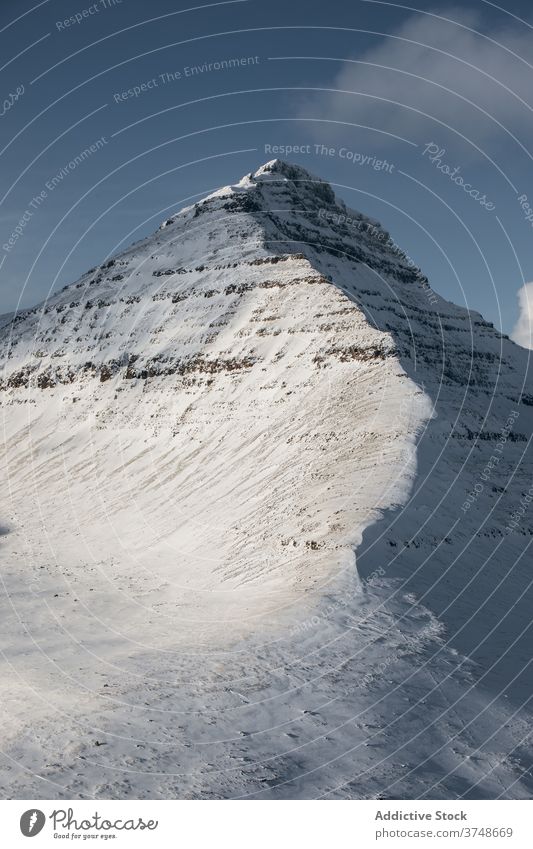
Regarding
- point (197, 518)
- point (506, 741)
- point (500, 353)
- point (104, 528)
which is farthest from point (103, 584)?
point (500, 353)

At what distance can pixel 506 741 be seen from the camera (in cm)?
2259

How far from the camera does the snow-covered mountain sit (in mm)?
20750

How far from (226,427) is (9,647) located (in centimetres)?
3332

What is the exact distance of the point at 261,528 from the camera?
44969 millimetres

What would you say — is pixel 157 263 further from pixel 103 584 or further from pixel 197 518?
pixel 103 584
